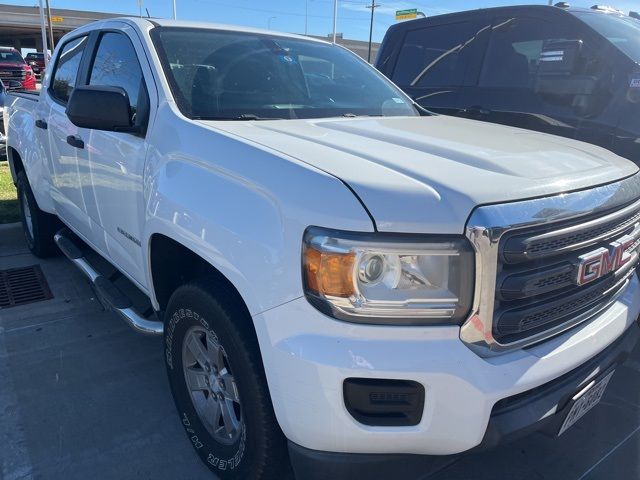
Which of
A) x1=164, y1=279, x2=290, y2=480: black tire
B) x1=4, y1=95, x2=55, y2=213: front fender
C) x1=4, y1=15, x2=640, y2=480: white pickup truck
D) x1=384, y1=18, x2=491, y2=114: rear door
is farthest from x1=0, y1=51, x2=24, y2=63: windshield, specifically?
x1=164, y1=279, x2=290, y2=480: black tire

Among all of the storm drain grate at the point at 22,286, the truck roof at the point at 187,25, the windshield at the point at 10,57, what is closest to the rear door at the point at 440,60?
the truck roof at the point at 187,25

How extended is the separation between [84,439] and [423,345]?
6.10 feet

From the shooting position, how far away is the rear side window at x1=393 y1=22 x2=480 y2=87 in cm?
477

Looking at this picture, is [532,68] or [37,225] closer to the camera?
[532,68]

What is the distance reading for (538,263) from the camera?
1.79 metres

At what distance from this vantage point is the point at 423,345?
5.40 feet

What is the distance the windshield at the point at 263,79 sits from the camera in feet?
8.91

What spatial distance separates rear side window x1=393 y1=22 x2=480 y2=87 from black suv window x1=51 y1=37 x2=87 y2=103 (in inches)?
113

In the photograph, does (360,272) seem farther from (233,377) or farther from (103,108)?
(103,108)

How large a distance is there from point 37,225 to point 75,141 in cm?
180

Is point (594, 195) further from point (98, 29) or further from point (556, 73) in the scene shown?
point (98, 29)

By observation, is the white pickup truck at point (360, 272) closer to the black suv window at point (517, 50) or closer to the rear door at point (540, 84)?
the rear door at point (540, 84)

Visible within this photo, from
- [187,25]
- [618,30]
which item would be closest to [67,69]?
[187,25]

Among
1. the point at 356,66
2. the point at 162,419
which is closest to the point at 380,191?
the point at 162,419
